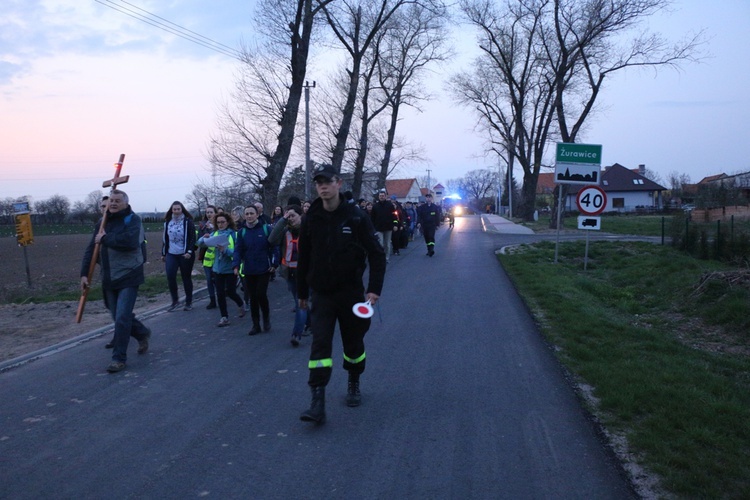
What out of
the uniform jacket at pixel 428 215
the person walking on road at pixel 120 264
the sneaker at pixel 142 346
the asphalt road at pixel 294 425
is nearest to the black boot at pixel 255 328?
the asphalt road at pixel 294 425

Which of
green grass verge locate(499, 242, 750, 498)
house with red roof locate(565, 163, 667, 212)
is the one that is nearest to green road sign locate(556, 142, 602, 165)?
green grass verge locate(499, 242, 750, 498)

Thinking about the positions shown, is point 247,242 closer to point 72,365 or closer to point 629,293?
point 72,365

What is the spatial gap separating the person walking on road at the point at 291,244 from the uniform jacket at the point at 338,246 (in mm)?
2561

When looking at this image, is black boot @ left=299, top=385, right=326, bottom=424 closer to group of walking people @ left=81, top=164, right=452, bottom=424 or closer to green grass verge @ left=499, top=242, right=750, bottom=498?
group of walking people @ left=81, top=164, right=452, bottom=424

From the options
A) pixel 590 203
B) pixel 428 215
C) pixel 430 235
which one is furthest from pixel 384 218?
pixel 590 203

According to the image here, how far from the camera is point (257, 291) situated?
28.8 ft

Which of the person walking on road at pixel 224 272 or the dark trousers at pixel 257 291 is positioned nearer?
the dark trousers at pixel 257 291

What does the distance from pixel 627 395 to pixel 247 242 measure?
524cm

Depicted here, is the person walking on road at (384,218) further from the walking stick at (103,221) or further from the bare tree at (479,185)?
the bare tree at (479,185)

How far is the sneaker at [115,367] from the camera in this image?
22.3 ft

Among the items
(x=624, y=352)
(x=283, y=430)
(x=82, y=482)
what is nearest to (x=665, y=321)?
(x=624, y=352)

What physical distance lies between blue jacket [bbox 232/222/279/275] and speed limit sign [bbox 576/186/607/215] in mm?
8898

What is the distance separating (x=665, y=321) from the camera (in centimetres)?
997

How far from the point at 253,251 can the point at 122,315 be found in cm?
212
